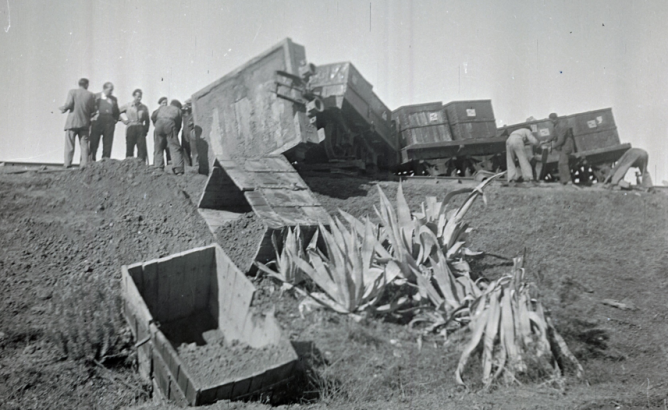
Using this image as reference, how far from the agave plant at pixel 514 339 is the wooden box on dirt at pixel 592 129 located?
9.24m

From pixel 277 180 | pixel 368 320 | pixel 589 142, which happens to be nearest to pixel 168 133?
pixel 277 180

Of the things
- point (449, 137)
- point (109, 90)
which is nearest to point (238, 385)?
point (109, 90)

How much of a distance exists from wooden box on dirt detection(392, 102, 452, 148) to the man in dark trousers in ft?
22.2

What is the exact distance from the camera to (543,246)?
6.46 meters

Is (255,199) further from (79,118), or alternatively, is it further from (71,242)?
(79,118)

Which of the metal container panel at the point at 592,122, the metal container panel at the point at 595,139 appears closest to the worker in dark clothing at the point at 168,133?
the metal container panel at the point at 592,122

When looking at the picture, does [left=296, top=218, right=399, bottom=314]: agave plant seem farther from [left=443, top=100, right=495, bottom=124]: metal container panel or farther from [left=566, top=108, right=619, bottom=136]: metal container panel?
[left=566, top=108, right=619, bottom=136]: metal container panel

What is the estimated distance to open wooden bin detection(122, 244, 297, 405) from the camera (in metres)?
3.58

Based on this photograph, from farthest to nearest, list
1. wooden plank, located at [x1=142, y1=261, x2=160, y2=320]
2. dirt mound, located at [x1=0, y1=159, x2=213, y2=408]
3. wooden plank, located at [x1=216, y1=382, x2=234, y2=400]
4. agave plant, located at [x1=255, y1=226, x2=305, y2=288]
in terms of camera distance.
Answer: agave plant, located at [x1=255, y1=226, x2=305, y2=288] → wooden plank, located at [x1=142, y1=261, x2=160, y2=320] → dirt mound, located at [x1=0, y1=159, x2=213, y2=408] → wooden plank, located at [x1=216, y1=382, x2=234, y2=400]

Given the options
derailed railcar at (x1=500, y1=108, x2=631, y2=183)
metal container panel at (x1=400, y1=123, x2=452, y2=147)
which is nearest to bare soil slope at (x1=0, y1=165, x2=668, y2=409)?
derailed railcar at (x1=500, y1=108, x2=631, y2=183)

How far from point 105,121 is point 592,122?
32.8ft

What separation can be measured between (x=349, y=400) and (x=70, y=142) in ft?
23.8

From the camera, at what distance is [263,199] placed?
19.0 ft

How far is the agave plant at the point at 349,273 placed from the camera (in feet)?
15.4
